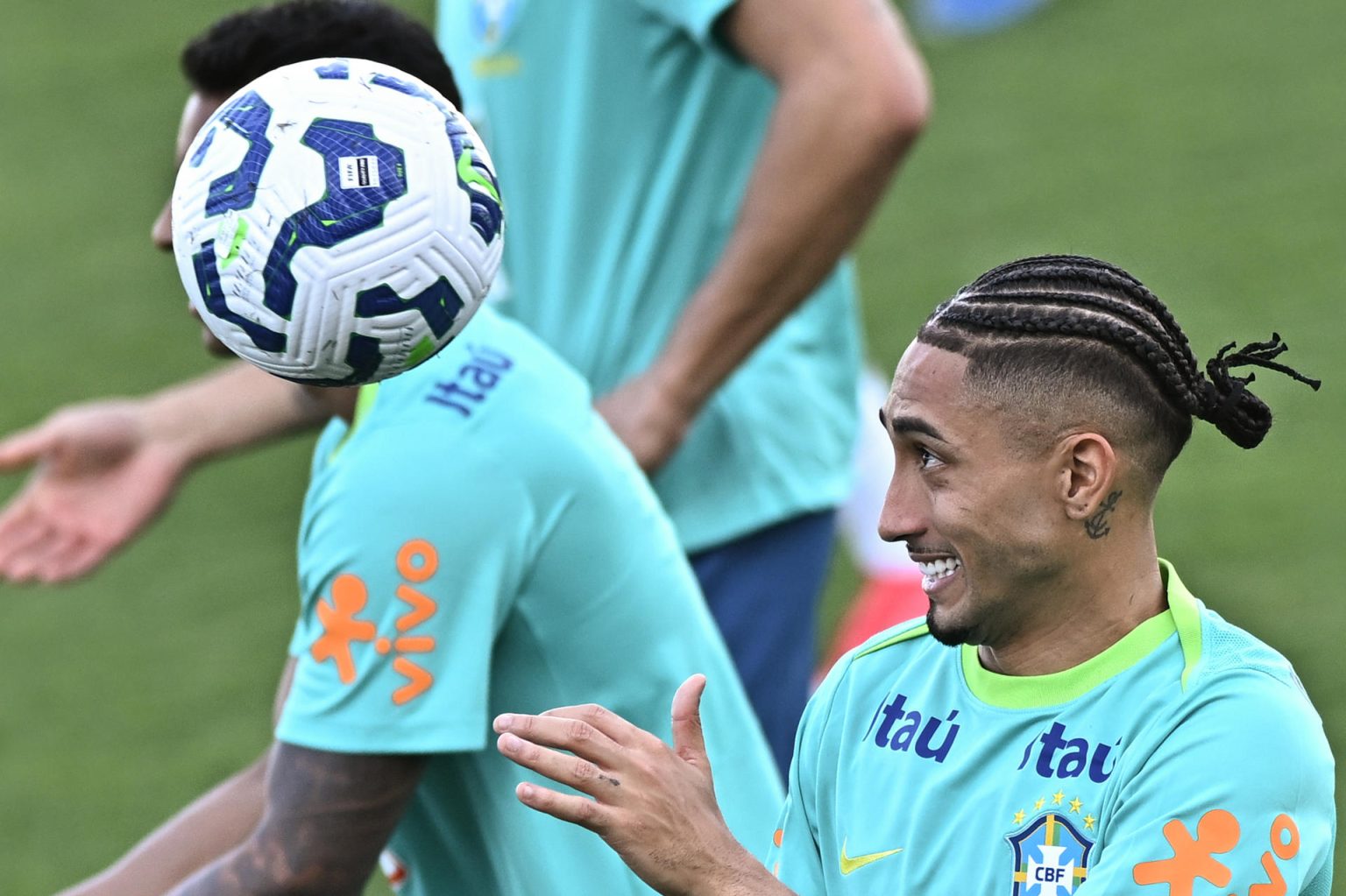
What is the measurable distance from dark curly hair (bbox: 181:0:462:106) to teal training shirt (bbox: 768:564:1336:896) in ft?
4.16

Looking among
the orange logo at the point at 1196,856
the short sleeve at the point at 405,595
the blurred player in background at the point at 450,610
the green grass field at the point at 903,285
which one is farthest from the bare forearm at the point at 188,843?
the green grass field at the point at 903,285

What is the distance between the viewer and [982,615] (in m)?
2.77

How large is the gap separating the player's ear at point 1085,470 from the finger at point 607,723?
60cm

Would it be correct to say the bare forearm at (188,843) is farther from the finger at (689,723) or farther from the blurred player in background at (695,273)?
Result: the finger at (689,723)

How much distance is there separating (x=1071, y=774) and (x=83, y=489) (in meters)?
2.72

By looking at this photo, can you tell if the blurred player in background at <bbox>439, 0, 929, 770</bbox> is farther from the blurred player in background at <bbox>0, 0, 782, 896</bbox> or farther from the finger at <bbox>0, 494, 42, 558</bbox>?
the finger at <bbox>0, 494, 42, 558</bbox>

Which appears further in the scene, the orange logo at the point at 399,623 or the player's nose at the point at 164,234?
the player's nose at the point at 164,234

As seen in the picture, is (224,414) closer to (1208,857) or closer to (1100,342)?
(1100,342)

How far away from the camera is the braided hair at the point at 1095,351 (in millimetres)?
2709

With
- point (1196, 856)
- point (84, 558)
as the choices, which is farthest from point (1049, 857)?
point (84, 558)

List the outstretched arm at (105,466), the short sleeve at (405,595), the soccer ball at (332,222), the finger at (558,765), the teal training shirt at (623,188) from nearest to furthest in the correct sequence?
the finger at (558,765) → the soccer ball at (332,222) → the short sleeve at (405,595) → the teal training shirt at (623,188) → the outstretched arm at (105,466)

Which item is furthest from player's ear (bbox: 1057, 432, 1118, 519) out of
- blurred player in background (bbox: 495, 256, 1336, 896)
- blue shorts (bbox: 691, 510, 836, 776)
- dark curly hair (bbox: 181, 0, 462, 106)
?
blue shorts (bbox: 691, 510, 836, 776)

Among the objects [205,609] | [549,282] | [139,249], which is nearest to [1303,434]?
[205,609]

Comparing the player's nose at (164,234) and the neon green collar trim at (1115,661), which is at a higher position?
the neon green collar trim at (1115,661)
